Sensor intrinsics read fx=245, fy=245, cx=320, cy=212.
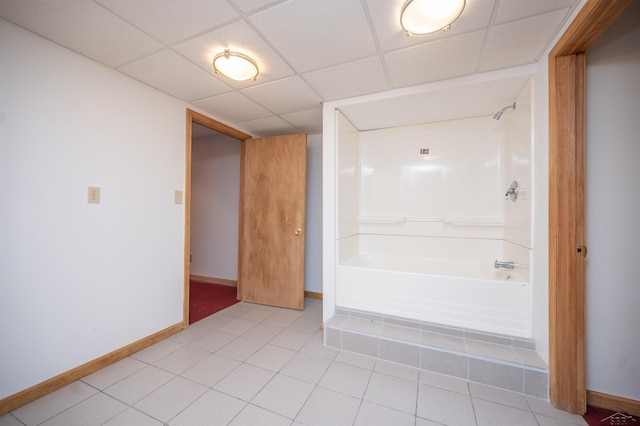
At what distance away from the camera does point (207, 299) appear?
10.3ft

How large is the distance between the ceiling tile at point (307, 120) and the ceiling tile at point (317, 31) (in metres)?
0.89

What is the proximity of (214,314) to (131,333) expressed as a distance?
850mm

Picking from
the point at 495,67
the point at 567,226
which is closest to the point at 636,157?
the point at 567,226

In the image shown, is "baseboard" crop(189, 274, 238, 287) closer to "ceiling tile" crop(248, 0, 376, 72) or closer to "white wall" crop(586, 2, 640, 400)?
"ceiling tile" crop(248, 0, 376, 72)

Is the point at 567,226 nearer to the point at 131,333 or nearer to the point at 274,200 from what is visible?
the point at 274,200

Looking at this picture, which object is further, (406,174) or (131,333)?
(406,174)

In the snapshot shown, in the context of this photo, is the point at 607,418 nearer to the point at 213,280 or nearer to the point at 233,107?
the point at 233,107

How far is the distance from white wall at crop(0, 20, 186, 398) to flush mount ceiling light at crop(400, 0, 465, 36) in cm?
202

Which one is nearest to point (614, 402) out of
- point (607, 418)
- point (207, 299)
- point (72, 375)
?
point (607, 418)

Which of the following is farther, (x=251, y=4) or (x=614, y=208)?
(x=614, y=208)

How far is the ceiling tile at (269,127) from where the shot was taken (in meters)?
2.82

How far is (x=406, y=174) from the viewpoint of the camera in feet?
9.02

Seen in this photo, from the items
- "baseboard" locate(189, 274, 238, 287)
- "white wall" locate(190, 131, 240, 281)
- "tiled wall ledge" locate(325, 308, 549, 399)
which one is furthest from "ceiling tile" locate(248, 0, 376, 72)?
"baseboard" locate(189, 274, 238, 287)

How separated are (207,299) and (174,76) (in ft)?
8.28
